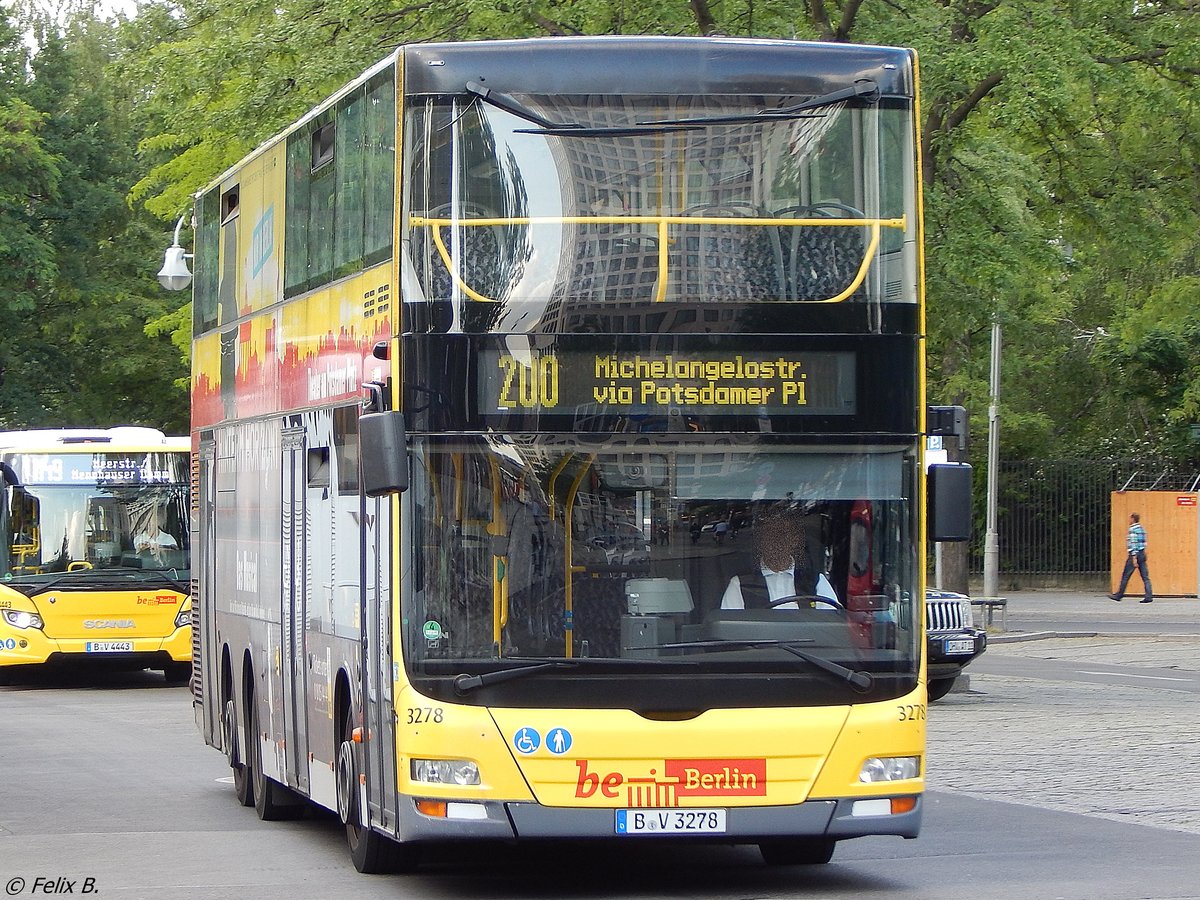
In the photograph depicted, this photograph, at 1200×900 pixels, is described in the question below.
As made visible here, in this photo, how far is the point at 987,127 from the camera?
23.8m

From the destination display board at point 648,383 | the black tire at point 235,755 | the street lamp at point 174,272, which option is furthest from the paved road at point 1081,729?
the street lamp at point 174,272

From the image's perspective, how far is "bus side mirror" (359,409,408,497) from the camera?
945cm

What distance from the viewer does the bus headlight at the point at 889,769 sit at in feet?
32.3

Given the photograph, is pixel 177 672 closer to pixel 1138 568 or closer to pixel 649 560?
pixel 649 560

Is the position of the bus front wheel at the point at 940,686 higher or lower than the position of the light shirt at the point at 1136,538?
lower

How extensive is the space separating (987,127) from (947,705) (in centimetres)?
627

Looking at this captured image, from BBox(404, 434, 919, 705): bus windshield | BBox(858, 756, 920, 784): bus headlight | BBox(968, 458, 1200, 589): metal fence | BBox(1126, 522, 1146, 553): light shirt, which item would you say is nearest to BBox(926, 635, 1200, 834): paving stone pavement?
BBox(858, 756, 920, 784): bus headlight

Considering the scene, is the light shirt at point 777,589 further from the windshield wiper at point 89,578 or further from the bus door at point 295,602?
the windshield wiper at point 89,578

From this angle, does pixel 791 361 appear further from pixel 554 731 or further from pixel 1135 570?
pixel 1135 570

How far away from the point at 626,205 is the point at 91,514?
1652cm

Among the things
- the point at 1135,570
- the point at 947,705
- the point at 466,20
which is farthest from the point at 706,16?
the point at 1135,570

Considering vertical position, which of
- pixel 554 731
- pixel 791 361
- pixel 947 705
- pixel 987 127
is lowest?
pixel 947 705

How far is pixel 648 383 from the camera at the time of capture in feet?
32.2

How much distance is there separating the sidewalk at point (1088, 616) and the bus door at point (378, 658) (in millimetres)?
24005
